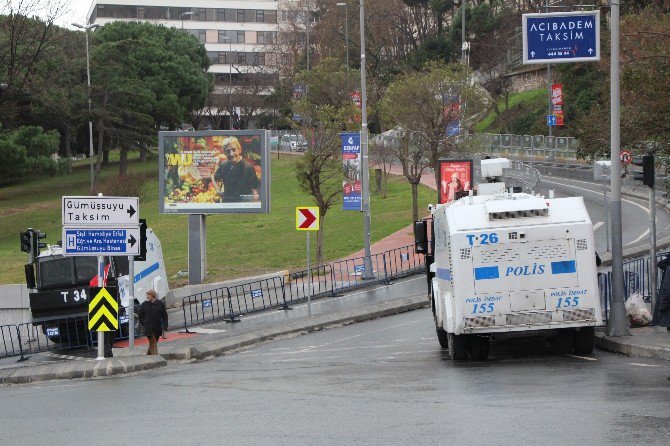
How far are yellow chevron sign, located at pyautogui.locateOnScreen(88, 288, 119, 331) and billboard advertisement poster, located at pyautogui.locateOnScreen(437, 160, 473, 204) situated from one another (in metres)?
20.0

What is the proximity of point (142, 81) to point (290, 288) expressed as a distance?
49097 mm

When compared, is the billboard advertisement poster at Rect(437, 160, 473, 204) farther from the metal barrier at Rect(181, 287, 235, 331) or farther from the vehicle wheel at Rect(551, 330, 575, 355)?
the vehicle wheel at Rect(551, 330, 575, 355)

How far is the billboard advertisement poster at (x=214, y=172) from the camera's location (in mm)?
40844

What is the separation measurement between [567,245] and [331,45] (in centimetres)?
7930

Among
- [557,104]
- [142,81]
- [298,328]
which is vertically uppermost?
[142,81]

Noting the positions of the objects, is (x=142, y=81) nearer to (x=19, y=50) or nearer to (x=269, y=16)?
(x=19, y=50)

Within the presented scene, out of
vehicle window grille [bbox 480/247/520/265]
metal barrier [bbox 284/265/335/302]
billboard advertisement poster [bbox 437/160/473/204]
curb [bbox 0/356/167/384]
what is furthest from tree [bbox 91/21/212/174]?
vehicle window grille [bbox 480/247/520/265]

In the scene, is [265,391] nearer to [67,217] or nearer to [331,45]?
[67,217]

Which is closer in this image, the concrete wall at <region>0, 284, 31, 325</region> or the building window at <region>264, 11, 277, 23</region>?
the concrete wall at <region>0, 284, 31, 325</region>

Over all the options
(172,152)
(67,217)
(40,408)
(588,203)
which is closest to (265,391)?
(40,408)

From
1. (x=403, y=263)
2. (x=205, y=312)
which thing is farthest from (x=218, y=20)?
(x=205, y=312)

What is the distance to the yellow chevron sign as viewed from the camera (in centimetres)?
2233

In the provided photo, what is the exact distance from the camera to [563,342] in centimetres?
1909

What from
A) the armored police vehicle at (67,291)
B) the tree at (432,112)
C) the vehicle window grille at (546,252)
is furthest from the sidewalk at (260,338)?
the tree at (432,112)
